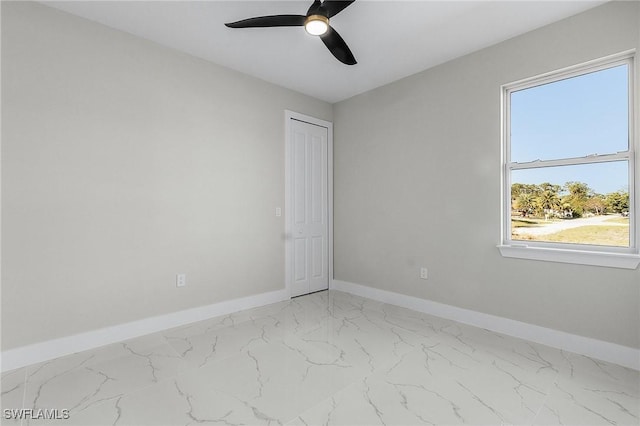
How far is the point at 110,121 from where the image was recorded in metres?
2.70

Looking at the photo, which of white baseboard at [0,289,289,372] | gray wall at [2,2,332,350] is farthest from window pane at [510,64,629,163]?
white baseboard at [0,289,289,372]

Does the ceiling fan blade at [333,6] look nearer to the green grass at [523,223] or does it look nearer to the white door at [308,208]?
the white door at [308,208]

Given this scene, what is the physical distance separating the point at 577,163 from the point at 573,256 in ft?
2.47

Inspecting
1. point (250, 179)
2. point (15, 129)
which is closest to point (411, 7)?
point (250, 179)

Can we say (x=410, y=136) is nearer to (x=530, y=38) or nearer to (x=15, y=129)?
(x=530, y=38)

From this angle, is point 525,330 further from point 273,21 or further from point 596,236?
point 273,21

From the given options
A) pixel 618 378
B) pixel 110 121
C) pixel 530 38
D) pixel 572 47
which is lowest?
pixel 618 378

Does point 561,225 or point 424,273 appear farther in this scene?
point 424,273

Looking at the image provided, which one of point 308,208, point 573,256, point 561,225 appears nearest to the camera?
point 573,256

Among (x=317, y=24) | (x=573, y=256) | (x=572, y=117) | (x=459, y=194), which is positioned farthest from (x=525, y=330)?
(x=317, y=24)

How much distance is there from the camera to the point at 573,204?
103 inches

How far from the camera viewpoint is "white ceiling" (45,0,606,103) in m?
2.42

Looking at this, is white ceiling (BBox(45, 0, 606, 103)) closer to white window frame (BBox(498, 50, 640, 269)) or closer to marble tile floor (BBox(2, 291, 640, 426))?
white window frame (BBox(498, 50, 640, 269))

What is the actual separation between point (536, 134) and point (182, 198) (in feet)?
11.0
